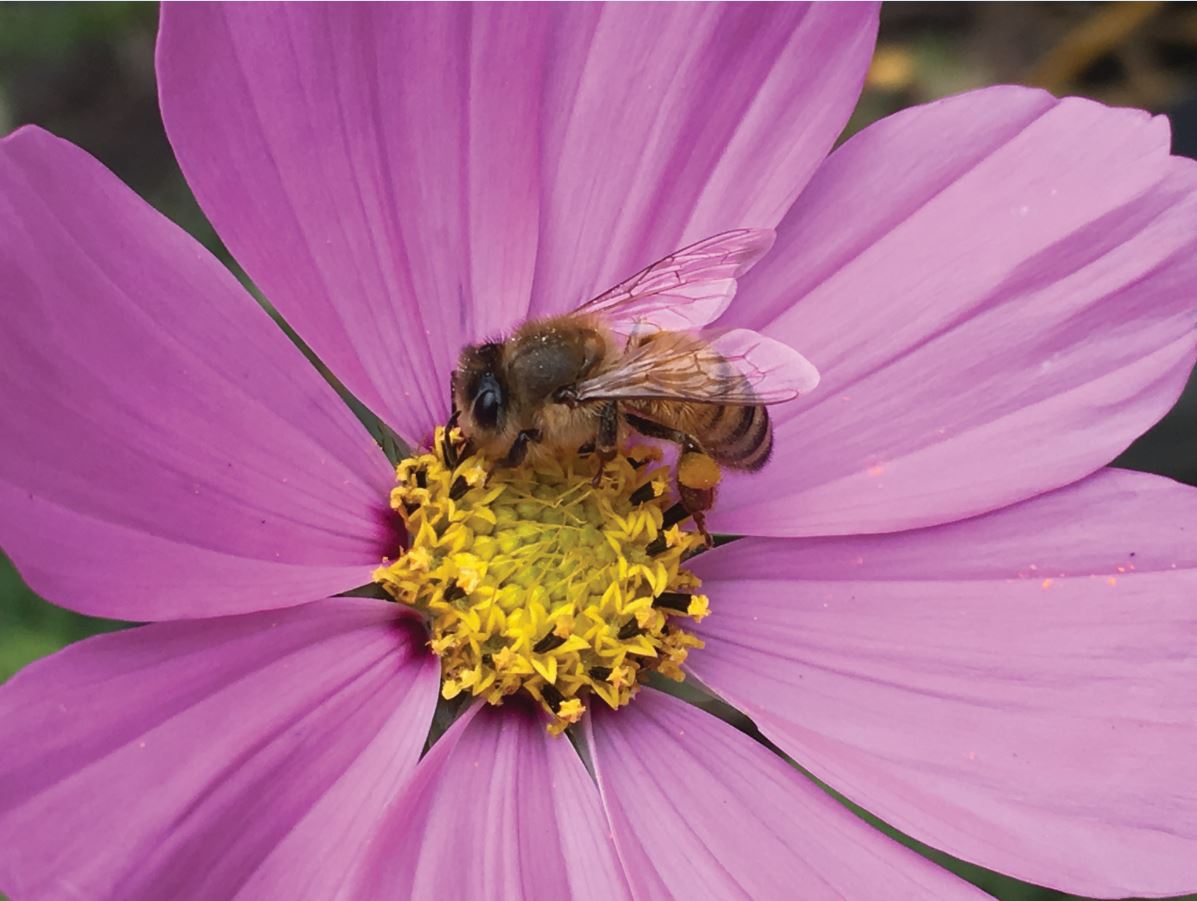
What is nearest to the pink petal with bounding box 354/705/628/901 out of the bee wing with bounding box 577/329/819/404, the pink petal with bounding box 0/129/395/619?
the pink petal with bounding box 0/129/395/619

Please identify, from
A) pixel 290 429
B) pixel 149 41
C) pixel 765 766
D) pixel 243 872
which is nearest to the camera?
pixel 243 872

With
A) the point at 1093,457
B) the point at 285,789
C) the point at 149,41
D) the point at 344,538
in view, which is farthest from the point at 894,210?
the point at 149,41

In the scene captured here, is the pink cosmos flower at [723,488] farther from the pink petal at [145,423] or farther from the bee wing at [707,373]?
the bee wing at [707,373]

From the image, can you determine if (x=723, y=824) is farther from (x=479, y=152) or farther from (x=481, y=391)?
(x=479, y=152)

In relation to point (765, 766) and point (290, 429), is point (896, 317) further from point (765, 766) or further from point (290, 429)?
point (290, 429)

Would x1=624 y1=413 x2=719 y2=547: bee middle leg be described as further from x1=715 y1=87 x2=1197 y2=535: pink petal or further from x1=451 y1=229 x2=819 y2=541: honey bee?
x1=715 y1=87 x2=1197 y2=535: pink petal

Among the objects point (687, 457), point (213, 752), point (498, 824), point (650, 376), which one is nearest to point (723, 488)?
point (687, 457)
